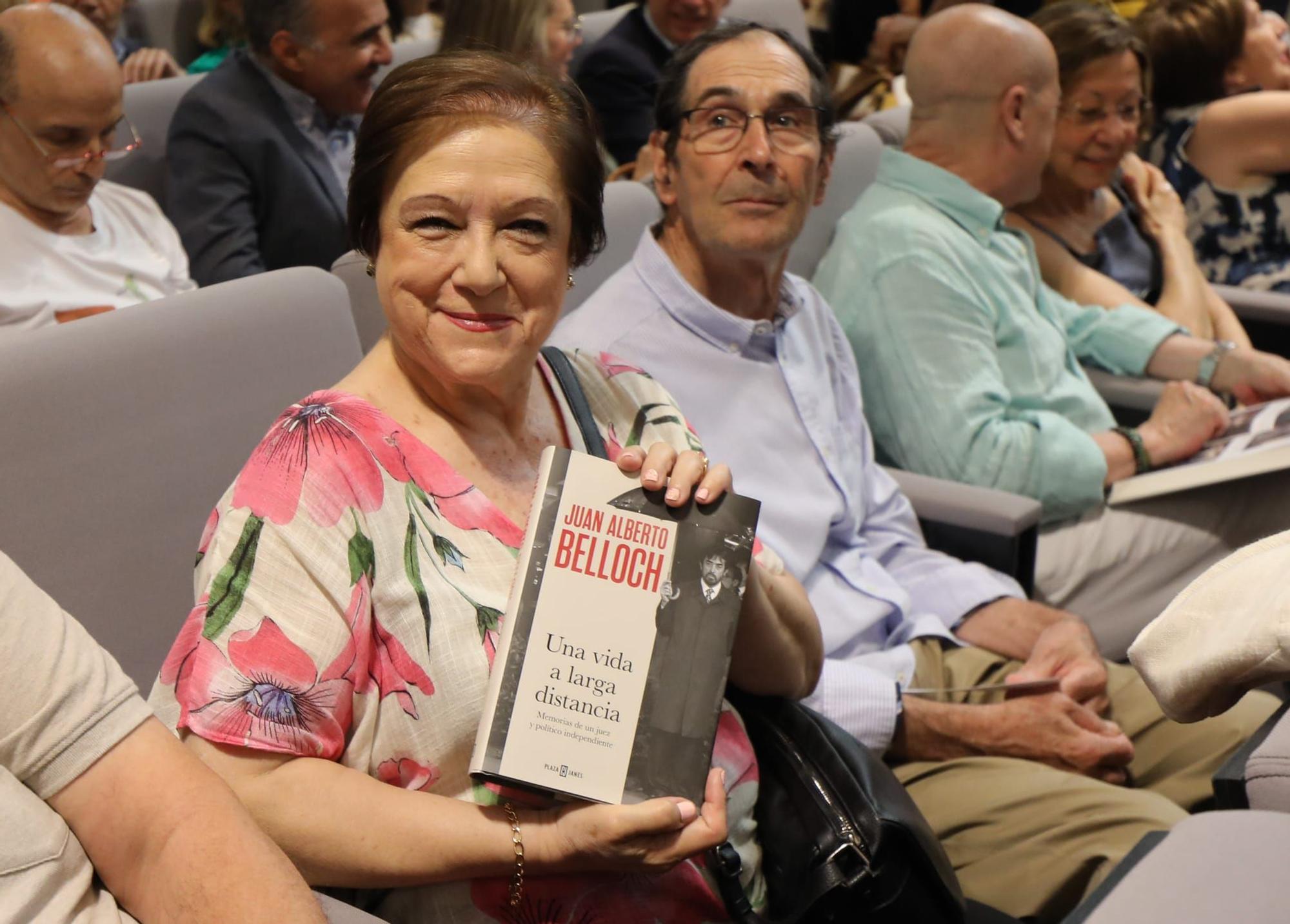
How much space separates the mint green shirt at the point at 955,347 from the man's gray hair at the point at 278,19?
120cm

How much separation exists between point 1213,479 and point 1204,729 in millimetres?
480

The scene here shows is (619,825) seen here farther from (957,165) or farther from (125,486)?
(957,165)

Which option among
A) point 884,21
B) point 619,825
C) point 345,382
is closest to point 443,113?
point 345,382

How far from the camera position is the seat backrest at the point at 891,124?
285 cm

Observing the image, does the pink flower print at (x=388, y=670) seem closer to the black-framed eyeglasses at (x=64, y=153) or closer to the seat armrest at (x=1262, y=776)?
the seat armrest at (x=1262, y=776)

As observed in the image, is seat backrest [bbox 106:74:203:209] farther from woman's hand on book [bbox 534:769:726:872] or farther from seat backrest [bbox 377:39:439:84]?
woman's hand on book [bbox 534:769:726:872]

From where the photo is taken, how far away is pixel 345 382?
122cm

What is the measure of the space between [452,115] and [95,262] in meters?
1.32

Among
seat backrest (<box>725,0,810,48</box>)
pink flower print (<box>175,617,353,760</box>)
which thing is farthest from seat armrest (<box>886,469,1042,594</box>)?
seat backrest (<box>725,0,810,48</box>)

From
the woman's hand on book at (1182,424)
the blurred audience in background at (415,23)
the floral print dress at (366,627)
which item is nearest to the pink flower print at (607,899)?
the floral print dress at (366,627)

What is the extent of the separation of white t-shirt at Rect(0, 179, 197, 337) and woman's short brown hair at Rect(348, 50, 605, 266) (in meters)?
0.92

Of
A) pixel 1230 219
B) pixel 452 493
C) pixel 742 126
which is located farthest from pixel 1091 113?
pixel 452 493

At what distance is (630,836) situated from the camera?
3.34 feet

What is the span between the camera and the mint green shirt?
207 centimetres
